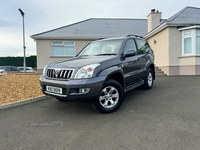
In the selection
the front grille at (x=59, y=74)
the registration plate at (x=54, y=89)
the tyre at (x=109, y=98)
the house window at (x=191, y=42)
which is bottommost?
the tyre at (x=109, y=98)

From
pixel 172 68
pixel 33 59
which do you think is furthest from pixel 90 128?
pixel 33 59

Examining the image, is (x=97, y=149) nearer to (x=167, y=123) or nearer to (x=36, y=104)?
(x=167, y=123)

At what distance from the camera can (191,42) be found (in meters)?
9.67

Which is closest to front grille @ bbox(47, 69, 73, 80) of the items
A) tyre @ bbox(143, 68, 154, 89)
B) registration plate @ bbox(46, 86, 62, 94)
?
registration plate @ bbox(46, 86, 62, 94)

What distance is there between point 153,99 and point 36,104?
3.55 m

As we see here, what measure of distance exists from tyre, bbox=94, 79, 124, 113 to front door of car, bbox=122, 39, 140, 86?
605 mm

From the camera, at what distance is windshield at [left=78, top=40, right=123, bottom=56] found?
4062 millimetres

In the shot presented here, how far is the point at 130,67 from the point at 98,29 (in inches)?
472

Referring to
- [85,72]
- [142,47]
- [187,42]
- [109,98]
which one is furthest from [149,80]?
[187,42]

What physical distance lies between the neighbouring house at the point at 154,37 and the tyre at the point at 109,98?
782 centimetres

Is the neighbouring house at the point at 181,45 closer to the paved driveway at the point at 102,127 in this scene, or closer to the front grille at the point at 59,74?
the paved driveway at the point at 102,127

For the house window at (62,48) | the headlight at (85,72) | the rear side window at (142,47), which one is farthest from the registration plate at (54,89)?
the house window at (62,48)

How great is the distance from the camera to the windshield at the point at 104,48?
406cm

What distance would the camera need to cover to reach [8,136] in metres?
2.61
